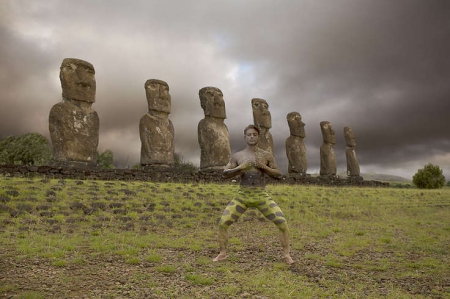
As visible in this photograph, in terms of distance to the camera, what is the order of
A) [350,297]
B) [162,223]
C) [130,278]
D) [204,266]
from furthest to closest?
[162,223] → [204,266] → [130,278] → [350,297]

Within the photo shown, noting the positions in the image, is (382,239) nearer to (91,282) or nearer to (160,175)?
(91,282)

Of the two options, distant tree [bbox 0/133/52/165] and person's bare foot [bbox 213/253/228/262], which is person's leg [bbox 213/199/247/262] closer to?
person's bare foot [bbox 213/253/228/262]

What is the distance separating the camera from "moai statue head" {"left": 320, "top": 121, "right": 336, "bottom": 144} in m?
29.4

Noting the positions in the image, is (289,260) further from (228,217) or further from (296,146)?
(296,146)

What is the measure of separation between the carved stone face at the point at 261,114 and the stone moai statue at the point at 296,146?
8.04 feet

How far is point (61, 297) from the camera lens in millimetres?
4453

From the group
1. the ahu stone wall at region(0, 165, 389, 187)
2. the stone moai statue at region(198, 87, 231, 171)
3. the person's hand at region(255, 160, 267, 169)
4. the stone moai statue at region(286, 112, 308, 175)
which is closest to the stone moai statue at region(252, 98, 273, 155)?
the stone moai statue at region(286, 112, 308, 175)

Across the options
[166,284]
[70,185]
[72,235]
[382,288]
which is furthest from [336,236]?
[70,185]

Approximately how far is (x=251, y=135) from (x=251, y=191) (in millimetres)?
1043

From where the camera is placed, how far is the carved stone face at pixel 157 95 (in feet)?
62.5

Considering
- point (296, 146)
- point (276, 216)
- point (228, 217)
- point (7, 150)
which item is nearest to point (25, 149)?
point (7, 150)

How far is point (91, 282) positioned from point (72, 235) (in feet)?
10.4

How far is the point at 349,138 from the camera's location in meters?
31.9

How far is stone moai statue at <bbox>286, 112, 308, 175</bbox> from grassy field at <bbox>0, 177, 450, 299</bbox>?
39.6 feet
